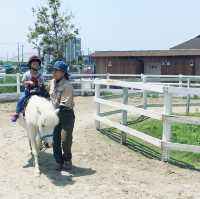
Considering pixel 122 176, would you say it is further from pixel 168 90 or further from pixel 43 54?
pixel 43 54

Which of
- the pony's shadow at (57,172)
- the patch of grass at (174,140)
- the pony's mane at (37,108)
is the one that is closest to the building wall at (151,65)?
the patch of grass at (174,140)

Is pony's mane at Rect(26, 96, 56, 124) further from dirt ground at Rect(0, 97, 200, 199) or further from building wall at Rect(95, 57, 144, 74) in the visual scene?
building wall at Rect(95, 57, 144, 74)

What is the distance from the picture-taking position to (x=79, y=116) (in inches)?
522

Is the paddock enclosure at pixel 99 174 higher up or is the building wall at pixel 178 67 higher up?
the building wall at pixel 178 67

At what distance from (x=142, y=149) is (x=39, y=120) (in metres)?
2.98

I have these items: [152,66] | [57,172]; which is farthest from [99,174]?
[152,66]

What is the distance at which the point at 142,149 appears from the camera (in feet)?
28.4

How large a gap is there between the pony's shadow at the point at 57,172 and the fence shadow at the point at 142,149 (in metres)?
1.52

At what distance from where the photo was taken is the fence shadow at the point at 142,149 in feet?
24.8

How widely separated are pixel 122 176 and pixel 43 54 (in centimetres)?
1981

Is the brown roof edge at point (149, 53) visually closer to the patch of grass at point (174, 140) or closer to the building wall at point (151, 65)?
the building wall at point (151, 65)

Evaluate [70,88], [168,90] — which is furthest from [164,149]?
[70,88]

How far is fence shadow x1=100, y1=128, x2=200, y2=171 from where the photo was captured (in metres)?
7.55

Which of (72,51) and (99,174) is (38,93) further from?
(72,51)
